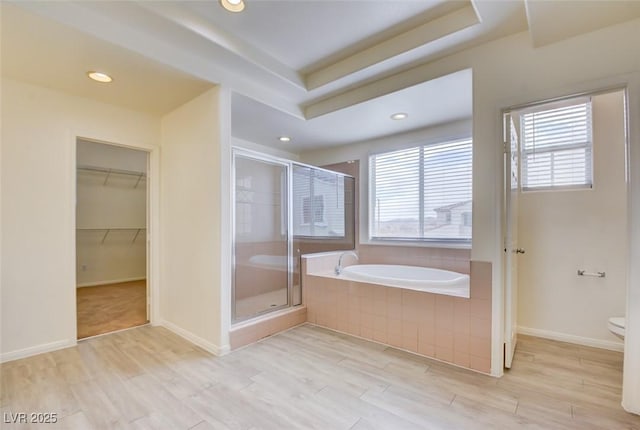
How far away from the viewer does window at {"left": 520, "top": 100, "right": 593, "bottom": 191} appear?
2.76 meters

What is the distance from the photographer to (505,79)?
2125 millimetres

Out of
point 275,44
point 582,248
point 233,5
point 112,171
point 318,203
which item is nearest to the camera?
point 233,5

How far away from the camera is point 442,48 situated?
7.23 feet

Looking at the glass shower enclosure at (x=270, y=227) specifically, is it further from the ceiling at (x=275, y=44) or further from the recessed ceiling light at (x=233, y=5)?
the recessed ceiling light at (x=233, y=5)

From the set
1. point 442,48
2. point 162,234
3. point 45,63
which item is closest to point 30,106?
point 45,63

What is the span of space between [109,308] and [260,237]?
8.07ft

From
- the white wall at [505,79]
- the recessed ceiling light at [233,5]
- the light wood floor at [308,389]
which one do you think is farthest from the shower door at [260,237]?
the white wall at [505,79]

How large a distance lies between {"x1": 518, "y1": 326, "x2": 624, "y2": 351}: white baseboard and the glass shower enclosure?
2.42 metres

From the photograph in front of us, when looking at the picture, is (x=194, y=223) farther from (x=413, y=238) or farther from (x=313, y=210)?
(x=413, y=238)

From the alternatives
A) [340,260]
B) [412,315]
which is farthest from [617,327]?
[340,260]

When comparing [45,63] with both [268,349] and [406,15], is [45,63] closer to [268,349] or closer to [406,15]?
Answer: [406,15]

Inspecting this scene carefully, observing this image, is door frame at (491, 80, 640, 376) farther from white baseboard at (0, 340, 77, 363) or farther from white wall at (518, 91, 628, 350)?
white baseboard at (0, 340, 77, 363)

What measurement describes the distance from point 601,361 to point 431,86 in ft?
8.75

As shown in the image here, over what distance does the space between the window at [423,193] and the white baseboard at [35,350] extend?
3.55 m
